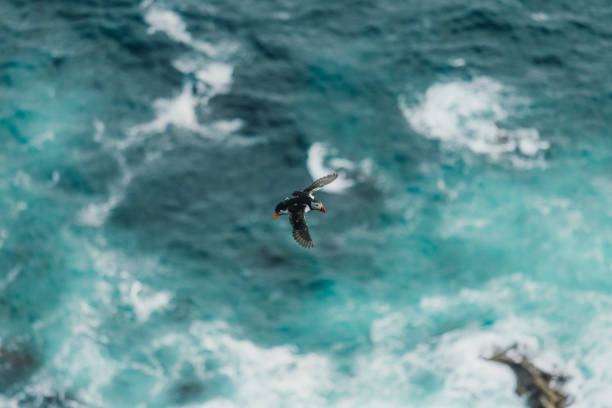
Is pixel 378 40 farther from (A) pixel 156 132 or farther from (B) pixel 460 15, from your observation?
(A) pixel 156 132

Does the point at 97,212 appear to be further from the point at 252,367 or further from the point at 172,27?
the point at 172,27

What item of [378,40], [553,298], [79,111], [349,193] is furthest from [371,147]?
[79,111]

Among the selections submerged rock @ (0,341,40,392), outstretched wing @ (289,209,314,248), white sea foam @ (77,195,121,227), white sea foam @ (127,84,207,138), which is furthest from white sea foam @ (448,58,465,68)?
submerged rock @ (0,341,40,392)

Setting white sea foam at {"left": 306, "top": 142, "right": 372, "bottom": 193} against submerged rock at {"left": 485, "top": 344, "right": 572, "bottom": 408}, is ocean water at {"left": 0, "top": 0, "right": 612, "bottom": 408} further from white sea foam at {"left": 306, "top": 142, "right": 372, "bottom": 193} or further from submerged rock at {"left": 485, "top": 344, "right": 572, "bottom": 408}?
submerged rock at {"left": 485, "top": 344, "right": 572, "bottom": 408}

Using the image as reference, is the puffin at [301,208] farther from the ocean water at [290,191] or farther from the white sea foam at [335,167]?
the white sea foam at [335,167]

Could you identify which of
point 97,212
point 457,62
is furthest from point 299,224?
point 457,62
